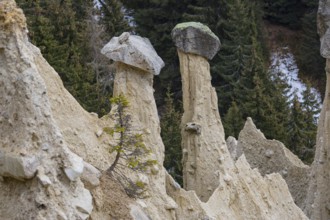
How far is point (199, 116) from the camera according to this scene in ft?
42.3

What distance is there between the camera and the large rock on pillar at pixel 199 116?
1256 cm

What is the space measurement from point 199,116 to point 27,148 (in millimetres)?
6990

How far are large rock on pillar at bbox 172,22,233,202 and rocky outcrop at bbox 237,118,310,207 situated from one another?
368 centimetres

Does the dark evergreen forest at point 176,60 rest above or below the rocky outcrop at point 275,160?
above

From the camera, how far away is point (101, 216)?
24.5ft

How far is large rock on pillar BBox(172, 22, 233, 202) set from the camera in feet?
41.2

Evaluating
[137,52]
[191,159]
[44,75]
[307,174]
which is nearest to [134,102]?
[137,52]

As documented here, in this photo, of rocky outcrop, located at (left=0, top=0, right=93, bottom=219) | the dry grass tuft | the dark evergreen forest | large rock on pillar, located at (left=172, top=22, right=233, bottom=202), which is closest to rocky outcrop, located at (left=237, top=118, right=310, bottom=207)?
large rock on pillar, located at (left=172, top=22, right=233, bottom=202)

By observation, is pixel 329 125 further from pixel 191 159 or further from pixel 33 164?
pixel 33 164

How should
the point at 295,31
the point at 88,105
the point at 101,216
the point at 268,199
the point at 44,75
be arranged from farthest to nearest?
1. the point at 295,31
2. the point at 88,105
3. the point at 268,199
4. the point at 44,75
5. the point at 101,216

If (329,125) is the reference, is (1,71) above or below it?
below

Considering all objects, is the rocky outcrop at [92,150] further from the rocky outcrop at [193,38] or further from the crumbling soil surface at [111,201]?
the rocky outcrop at [193,38]

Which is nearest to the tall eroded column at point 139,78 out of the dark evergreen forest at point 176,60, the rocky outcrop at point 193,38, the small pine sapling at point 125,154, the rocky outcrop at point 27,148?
the small pine sapling at point 125,154

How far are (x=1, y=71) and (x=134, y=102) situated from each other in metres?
3.95
